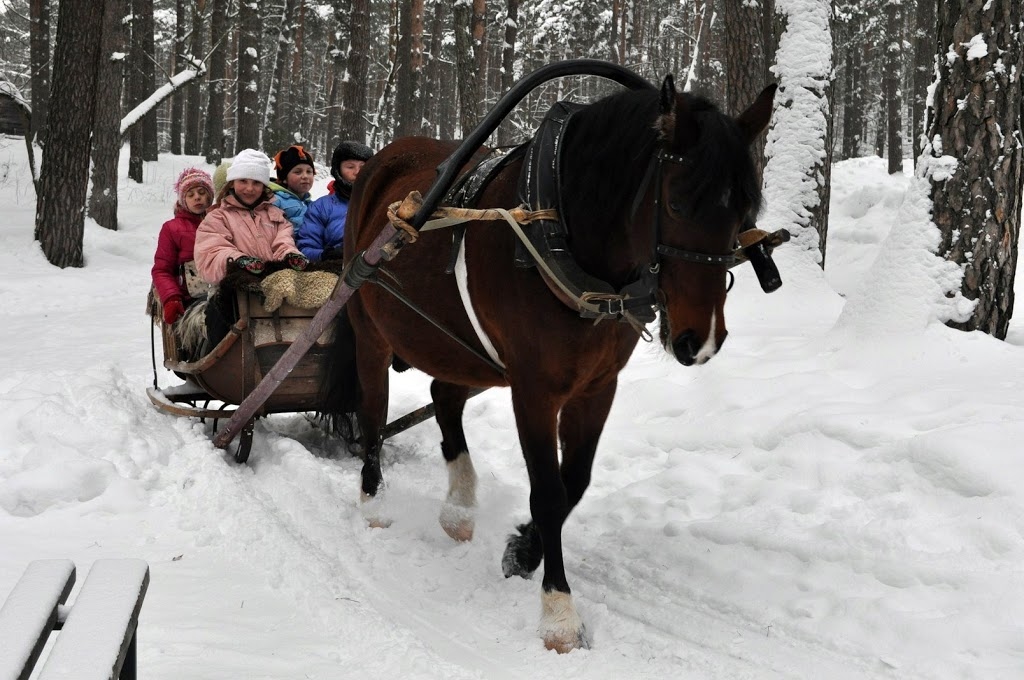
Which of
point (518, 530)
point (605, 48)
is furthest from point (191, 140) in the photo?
point (518, 530)

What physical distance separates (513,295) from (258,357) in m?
2.39

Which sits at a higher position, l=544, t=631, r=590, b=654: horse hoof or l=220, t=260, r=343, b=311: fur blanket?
l=220, t=260, r=343, b=311: fur blanket

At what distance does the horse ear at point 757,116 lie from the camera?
267 centimetres

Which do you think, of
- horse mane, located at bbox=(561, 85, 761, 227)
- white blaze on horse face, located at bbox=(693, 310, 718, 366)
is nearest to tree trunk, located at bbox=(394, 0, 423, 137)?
horse mane, located at bbox=(561, 85, 761, 227)

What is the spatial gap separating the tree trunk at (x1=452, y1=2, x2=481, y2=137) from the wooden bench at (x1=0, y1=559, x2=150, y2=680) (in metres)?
12.9

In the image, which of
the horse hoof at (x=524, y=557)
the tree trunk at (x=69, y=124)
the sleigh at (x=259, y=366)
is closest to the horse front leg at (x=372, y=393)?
the sleigh at (x=259, y=366)

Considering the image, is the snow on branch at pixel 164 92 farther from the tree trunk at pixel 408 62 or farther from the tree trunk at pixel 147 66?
the tree trunk at pixel 408 62

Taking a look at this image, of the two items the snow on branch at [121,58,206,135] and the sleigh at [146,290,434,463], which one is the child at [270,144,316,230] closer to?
the sleigh at [146,290,434,463]

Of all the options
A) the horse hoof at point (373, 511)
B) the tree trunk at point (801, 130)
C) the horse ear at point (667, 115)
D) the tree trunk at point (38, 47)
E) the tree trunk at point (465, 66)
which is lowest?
the horse hoof at point (373, 511)

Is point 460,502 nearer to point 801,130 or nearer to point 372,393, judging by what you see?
point 372,393

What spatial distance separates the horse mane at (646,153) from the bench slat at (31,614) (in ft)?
6.03

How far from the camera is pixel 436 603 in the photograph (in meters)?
3.30

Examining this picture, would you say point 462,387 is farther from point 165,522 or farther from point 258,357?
point 165,522

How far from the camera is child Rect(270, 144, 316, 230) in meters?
5.92
